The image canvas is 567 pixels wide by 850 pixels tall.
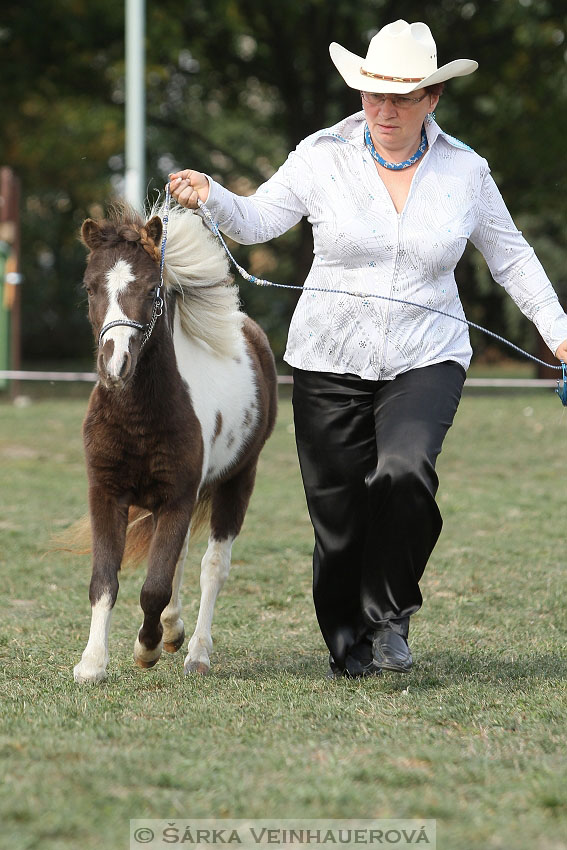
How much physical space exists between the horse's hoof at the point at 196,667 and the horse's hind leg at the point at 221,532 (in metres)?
0.22

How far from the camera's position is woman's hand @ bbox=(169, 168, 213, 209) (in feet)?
14.8

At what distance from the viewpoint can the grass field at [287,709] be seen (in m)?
3.05

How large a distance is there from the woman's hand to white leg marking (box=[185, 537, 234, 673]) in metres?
1.70

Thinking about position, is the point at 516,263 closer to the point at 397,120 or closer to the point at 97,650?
the point at 397,120

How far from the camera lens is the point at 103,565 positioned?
183 inches

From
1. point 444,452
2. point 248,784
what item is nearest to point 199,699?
point 248,784

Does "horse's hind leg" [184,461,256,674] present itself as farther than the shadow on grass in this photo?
Yes

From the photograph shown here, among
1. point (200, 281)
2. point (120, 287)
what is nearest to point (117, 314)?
point (120, 287)

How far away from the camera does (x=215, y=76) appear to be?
23.3 meters

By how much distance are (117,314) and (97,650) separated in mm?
1254

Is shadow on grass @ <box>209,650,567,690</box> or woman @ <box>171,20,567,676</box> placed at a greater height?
woman @ <box>171,20,567,676</box>

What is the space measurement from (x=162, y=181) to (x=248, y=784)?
22.5 meters

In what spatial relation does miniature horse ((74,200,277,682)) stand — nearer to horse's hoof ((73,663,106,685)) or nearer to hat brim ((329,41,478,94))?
horse's hoof ((73,663,106,685))

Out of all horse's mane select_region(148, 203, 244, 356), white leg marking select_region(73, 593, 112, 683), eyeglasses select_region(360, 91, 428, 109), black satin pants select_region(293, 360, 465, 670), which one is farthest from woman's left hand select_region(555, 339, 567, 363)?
white leg marking select_region(73, 593, 112, 683)
